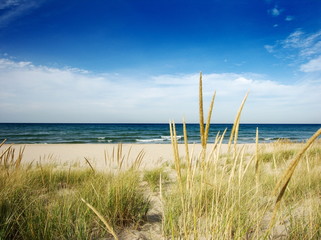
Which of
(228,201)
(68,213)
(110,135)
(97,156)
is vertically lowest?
(110,135)

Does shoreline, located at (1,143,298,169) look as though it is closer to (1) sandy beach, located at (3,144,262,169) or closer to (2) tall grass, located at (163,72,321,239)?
(1) sandy beach, located at (3,144,262,169)

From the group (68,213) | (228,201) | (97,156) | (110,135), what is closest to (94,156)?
(97,156)

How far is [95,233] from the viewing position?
6.53ft

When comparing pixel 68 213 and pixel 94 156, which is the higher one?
pixel 68 213

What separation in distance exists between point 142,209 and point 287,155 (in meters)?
6.29

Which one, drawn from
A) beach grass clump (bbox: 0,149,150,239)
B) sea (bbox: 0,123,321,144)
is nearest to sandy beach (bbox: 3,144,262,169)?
sea (bbox: 0,123,321,144)

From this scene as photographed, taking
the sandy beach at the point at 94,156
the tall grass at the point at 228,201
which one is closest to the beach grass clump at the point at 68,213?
the tall grass at the point at 228,201

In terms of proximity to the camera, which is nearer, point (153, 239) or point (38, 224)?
point (38, 224)

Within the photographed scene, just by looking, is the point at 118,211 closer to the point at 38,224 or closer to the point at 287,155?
the point at 38,224

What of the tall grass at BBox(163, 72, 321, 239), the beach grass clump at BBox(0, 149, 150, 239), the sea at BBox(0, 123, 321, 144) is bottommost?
the sea at BBox(0, 123, 321, 144)

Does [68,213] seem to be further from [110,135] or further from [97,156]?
[110,135]

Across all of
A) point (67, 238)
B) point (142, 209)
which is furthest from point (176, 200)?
point (67, 238)

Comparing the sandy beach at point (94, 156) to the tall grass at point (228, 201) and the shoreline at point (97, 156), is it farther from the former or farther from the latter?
the tall grass at point (228, 201)

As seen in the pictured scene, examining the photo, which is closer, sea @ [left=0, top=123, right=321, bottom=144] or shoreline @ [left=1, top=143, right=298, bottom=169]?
shoreline @ [left=1, top=143, right=298, bottom=169]
